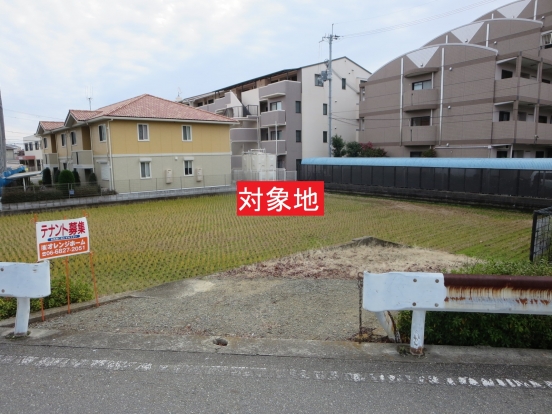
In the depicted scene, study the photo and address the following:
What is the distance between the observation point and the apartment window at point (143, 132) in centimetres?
2562

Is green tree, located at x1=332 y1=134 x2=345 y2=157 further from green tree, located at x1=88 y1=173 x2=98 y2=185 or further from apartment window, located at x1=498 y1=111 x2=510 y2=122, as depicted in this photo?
green tree, located at x1=88 y1=173 x2=98 y2=185

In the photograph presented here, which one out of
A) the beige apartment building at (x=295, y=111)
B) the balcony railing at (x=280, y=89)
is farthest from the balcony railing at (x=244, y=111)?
the balcony railing at (x=280, y=89)

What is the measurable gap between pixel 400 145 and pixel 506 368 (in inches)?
1145

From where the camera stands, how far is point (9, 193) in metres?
20.0

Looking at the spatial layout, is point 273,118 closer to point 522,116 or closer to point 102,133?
point 102,133

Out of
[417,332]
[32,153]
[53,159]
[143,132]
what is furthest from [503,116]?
[32,153]

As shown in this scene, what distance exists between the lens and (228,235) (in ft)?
44.1

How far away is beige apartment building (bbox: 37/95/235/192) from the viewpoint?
24.8 m

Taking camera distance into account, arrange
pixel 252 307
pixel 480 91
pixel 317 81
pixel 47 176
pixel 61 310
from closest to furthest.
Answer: pixel 61 310, pixel 252 307, pixel 480 91, pixel 47 176, pixel 317 81

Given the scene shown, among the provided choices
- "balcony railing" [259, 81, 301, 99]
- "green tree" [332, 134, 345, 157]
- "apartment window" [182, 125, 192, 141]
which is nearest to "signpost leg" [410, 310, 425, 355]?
"apartment window" [182, 125, 192, 141]

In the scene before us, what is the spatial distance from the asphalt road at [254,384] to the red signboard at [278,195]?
7731 mm

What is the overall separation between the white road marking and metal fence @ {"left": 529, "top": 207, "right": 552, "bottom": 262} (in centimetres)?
567

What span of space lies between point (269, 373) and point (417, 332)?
4.76 ft

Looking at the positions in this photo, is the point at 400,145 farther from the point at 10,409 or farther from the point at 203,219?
the point at 10,409
